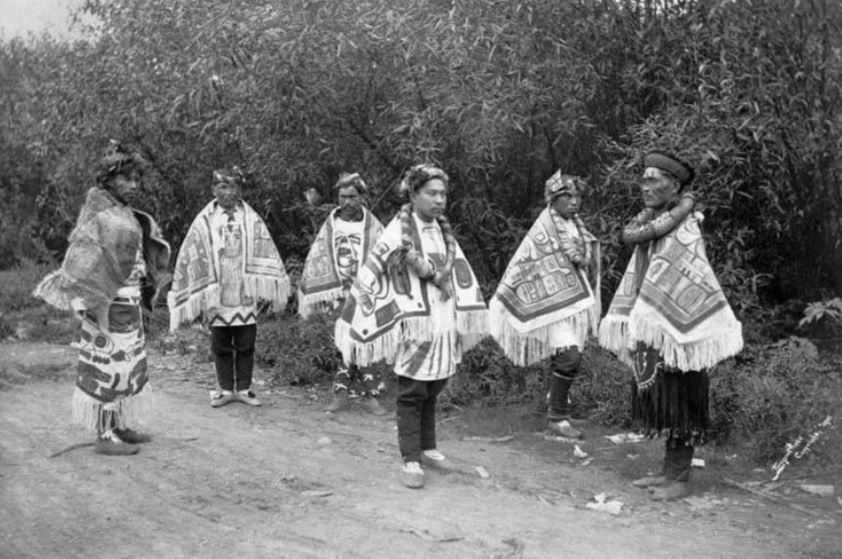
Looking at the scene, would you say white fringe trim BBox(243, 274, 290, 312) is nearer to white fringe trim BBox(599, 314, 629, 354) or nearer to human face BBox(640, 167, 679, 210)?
white fringe trim BBox(599, 314, 629, 354)

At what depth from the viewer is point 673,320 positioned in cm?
529

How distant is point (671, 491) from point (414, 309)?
5.97 feet

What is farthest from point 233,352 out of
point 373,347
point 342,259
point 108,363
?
point 373,347

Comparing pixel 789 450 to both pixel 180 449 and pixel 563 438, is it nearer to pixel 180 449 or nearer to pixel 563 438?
pixel 563 438

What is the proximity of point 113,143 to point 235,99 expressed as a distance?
322 centimetres

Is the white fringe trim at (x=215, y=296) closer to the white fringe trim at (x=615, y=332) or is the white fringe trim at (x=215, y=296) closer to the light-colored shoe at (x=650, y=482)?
the white fringe trim at (x=615, y=332)

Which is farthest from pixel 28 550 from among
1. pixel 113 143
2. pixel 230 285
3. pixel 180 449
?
pixel 230 285

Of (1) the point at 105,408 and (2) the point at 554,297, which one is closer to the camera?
(1) the point at 105,408

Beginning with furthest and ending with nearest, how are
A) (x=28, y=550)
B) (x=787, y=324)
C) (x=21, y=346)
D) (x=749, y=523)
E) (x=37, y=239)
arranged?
1. (x=37, y=239)
2. (x=21, y=346)
3. (x=787, y=324)
4. (x=749, y=523)
5. (x=28, y=550)

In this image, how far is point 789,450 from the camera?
6086 mm

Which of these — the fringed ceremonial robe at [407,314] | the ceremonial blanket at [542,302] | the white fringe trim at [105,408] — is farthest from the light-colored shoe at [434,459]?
the white fringe trim at [105,408]

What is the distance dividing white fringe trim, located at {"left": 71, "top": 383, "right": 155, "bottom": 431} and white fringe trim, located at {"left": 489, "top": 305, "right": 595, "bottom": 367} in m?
2.49

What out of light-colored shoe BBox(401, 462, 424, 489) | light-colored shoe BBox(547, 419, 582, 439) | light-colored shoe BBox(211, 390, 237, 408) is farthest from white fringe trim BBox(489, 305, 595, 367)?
light-colored shoe BBox(211, 390, 237, 408)

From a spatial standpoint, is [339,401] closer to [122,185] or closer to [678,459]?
[122,185]
